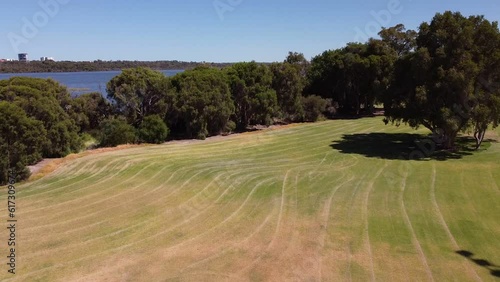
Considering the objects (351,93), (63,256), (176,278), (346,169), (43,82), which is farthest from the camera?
(351,93)

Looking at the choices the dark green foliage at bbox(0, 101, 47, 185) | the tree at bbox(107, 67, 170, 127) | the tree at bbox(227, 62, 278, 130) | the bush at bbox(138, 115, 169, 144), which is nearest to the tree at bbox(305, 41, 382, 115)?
the tree at bbox(227, 62, 278, 130)

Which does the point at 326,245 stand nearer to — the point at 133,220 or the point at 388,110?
the point at 133,220

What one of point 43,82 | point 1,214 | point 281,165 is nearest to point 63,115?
point 43,82

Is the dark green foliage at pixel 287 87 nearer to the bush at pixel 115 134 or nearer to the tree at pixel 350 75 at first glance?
the tree at pixel 350 75

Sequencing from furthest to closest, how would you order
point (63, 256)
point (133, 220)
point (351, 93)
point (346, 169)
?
point (351, 93) < point (346, 169) < point (133, 220) < point (63, 256)

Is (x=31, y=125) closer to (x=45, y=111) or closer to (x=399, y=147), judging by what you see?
(x=45, y=111)

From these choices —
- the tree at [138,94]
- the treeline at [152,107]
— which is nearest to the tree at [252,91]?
the treeline at [152,107]
